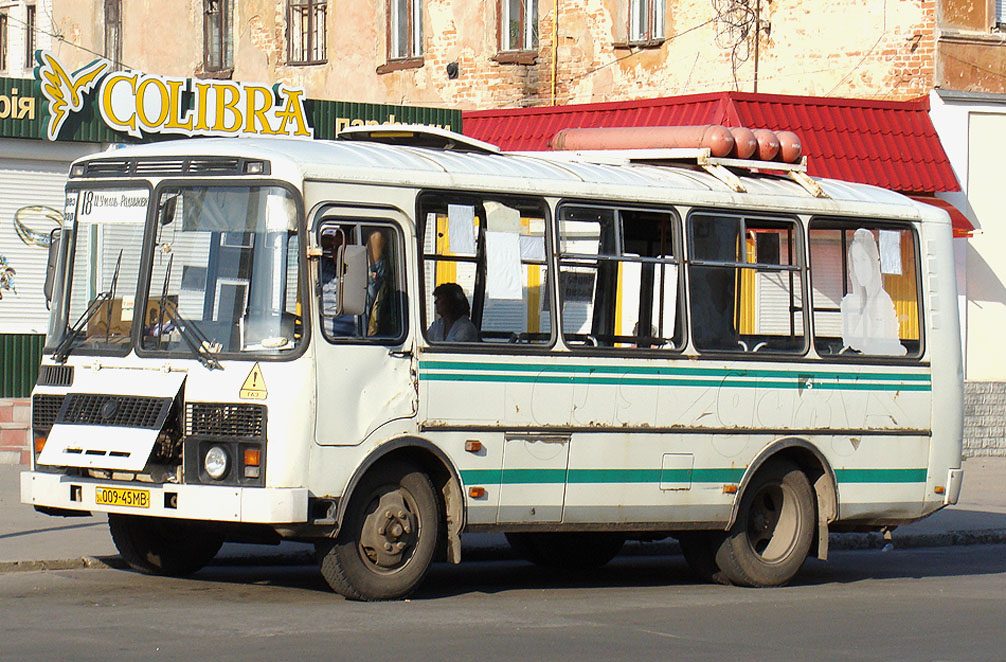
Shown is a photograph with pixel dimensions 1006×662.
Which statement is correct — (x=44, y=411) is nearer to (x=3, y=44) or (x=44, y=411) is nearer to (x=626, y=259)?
(x=626, y=259)

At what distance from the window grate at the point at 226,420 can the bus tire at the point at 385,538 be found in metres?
0.77

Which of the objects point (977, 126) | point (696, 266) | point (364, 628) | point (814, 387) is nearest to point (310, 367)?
point (364, 628)

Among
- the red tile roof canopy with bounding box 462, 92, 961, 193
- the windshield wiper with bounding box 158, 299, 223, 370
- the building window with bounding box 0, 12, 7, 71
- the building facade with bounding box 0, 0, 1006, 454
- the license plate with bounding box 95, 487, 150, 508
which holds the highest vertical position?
the building window with bounding box 0, 12, 7, 71

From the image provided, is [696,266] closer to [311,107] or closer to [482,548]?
[482,548]

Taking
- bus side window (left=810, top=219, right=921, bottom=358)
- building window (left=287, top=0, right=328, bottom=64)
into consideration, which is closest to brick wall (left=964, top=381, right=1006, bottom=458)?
bus side window (left=810, top=219, right=921, bottom=358)

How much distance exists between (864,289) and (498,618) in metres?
4.37

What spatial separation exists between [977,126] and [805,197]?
12231mm

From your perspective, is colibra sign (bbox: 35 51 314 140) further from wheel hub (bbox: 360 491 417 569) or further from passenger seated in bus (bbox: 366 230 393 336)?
wheel hub (bbox: 360 491 417 569)

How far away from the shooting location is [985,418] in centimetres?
2394

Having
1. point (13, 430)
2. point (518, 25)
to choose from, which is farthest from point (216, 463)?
point (518, 25)

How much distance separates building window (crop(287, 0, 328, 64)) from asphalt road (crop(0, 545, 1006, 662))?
2146cm

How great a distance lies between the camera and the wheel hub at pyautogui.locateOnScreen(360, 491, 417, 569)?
1037cm

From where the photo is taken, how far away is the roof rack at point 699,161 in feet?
40.9

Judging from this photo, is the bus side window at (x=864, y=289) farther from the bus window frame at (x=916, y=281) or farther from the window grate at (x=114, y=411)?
the window grate at (x=114, y=411)
